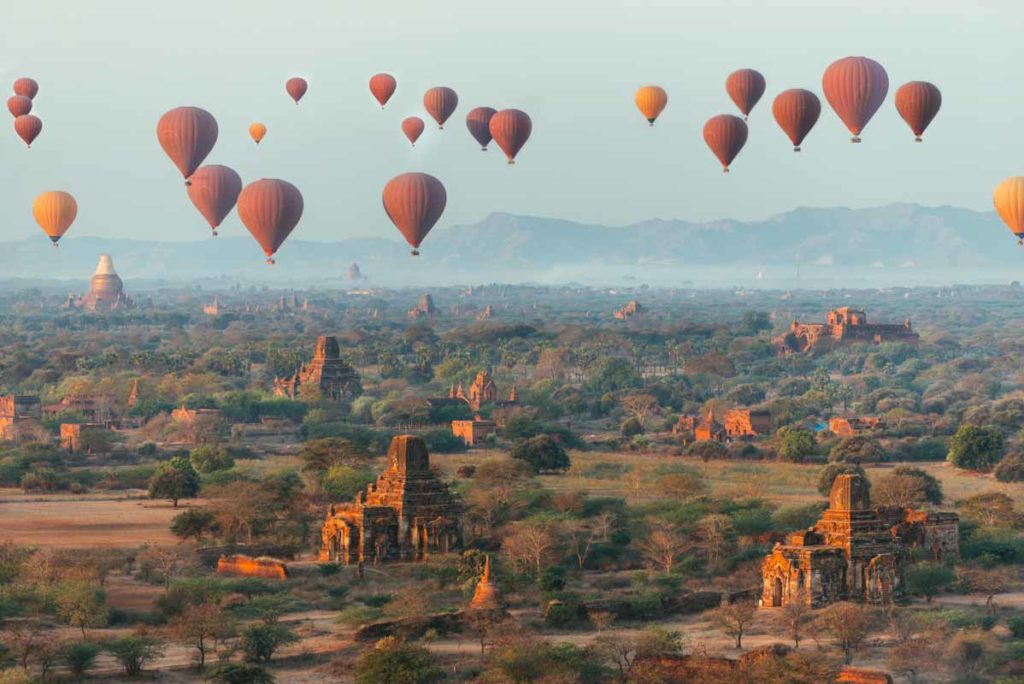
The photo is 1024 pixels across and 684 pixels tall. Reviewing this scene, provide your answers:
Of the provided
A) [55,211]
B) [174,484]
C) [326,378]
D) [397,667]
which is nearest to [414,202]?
[174,484]

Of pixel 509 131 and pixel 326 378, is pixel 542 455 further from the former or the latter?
pixel 326 378

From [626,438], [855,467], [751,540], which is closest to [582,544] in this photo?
[751,540]

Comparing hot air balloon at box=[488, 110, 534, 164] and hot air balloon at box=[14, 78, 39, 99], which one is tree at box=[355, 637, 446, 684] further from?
hot air balloon at box=[14, 78, 39, 99]

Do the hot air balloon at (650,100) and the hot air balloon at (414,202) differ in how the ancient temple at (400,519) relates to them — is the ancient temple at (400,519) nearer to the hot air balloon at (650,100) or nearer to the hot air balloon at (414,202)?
the hot air balloon at (414,202)

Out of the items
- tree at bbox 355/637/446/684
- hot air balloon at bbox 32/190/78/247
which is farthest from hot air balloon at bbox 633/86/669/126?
tree at bbox 355/637/446/684

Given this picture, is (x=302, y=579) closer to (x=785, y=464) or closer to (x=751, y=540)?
(x=751, y=540)

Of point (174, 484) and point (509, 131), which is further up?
point (509, 131)

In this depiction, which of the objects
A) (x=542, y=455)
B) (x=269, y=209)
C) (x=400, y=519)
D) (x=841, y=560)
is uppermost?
(x=269, y=209)
